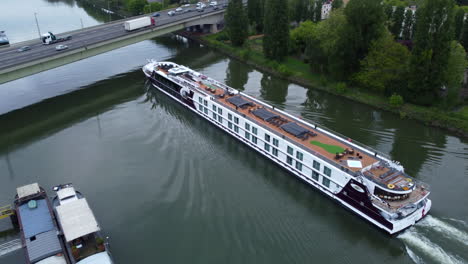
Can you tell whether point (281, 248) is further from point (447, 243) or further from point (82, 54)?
point (82, 54)

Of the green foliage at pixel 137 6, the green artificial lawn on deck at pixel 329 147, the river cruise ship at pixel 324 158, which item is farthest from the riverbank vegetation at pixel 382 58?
the green foliage at pixel 137 6

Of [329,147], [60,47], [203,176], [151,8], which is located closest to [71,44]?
[60,47]

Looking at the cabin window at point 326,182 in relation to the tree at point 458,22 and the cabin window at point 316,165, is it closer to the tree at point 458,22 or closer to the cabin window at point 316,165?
the cabin window at point 316,165

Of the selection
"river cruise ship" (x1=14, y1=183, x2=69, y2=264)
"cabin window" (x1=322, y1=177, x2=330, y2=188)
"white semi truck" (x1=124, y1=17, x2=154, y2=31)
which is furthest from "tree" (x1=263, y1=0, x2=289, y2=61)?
"river cruise ship" (x1=14, y1=183, x2=69, y2=264)

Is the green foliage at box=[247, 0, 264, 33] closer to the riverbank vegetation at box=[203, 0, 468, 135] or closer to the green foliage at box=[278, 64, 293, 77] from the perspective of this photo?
the riverbank vegetation at box=[203, 0, 468, 135]

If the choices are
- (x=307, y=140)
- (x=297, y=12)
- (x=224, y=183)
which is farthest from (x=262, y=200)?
(x=297, y=12)

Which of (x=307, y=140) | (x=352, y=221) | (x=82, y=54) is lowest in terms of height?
(x=352, y=221)
